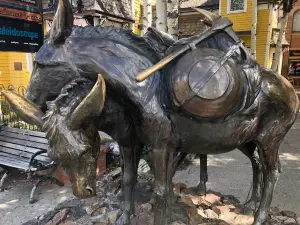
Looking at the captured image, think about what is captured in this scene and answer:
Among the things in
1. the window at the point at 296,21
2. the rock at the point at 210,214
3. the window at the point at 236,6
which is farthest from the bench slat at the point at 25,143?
the window at the point at 296,21

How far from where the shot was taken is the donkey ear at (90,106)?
1.37 m

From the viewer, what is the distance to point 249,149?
276 centimetres

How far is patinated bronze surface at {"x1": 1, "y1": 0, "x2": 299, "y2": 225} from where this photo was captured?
1.56 metres

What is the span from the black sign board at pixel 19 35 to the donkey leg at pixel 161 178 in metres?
4.83

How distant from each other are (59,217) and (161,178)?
1469 mm

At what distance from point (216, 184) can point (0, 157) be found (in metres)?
3.45

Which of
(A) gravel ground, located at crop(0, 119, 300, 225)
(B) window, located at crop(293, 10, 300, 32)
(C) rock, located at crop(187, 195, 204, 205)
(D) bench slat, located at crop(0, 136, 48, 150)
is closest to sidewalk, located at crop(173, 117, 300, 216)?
(A) gravel ground, located at crop(0, 119, 300, 225)

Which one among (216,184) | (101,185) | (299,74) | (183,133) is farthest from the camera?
(299,74)

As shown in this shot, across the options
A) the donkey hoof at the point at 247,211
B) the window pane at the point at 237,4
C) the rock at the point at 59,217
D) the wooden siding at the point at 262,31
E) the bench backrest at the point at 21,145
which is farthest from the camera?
the window pane at the point at 237,4

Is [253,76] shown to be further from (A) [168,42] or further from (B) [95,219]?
(B) [95,219]

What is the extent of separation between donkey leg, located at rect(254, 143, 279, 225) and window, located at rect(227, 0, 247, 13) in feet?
46.0

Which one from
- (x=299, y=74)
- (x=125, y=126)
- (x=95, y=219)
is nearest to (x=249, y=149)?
(x=125, y=126)

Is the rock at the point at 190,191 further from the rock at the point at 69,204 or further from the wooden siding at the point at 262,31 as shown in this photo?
the wooden siding at the point at 262,31

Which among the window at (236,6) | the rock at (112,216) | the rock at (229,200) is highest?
the window at (236,6)
